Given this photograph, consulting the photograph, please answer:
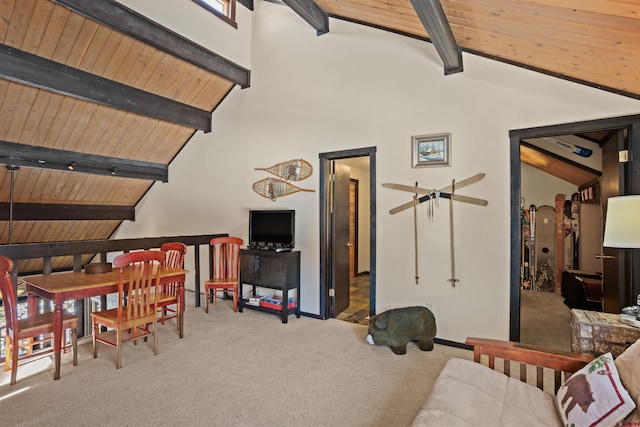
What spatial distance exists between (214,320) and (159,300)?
3.16 ft

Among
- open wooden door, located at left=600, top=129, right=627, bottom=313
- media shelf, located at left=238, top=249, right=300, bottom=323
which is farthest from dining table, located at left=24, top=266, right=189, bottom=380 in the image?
open wooden door, located at left=600, top=129, right=627, bottom=313

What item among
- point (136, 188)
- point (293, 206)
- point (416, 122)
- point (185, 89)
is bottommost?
point (293, 206)

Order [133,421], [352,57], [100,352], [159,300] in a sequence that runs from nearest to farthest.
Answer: [133,421]
[100,352]
[159,300]
[352,57]

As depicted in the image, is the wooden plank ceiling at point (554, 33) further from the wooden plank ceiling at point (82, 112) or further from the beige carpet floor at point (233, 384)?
the wooden plank ceiling at point (82, 112)

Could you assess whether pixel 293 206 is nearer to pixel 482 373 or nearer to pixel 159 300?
pixel 159 300

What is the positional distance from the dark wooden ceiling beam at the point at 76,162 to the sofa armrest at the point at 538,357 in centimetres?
572

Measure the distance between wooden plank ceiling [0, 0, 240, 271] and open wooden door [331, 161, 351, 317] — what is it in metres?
2.50

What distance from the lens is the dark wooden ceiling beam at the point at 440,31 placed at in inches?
86.9

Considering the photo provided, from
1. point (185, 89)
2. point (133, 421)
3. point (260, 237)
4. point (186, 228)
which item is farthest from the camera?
point (186, 228)

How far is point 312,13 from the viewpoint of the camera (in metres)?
3.74

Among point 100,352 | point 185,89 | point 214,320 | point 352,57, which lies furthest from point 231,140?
point 100,352

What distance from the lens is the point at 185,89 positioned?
4.97 m

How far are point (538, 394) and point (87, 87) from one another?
5.24 meters

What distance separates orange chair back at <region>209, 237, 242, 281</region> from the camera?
4.74 meters
